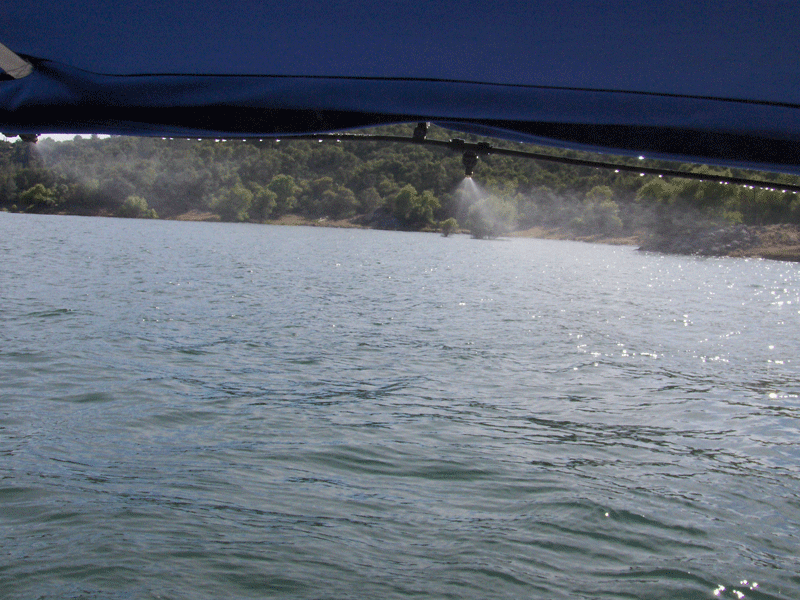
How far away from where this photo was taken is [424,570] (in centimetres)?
593

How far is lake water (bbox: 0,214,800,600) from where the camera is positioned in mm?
5934

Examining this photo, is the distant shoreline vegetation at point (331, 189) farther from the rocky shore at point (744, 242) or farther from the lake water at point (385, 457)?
the lake water at point (385, 457)

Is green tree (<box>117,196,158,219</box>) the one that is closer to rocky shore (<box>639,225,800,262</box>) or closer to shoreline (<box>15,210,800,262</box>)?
shoreline (<box>15,210,800,262</box>)

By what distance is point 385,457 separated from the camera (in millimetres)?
8781

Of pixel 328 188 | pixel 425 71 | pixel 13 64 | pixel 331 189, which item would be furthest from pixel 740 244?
pixel 13 64

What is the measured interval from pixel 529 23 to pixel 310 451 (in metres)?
7.67

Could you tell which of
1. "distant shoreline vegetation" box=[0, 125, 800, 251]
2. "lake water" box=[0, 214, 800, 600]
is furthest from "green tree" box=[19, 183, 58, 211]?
"lake water" box=[0, 214, 800, 600]

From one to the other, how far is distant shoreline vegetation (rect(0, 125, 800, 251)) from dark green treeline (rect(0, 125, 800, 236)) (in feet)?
0.52

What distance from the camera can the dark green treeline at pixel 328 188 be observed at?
105000 millimetres

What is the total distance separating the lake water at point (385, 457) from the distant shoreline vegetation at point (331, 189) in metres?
88.4

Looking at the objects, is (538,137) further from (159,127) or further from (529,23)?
(159,127)

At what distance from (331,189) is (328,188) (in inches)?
19.0

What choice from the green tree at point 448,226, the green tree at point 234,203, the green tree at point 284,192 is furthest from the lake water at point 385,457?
the green tree at point 284,192

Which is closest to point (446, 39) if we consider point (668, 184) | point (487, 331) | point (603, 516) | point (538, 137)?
point (538, 137)
